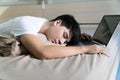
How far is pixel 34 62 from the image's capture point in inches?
42.9

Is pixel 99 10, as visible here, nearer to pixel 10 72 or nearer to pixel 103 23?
pixel 103 23

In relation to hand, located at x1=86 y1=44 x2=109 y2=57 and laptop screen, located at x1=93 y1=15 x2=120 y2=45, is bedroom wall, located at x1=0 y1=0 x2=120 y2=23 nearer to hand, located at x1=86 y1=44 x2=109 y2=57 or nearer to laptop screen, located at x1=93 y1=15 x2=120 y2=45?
laptop screen, located at x1=93 y1=15 x2=120 y2=45

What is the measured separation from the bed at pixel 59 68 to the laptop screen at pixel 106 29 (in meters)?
0.38

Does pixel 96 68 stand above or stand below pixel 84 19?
above

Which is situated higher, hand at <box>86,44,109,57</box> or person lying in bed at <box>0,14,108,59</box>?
person lying in bed at <box>0,14,108,59</box>

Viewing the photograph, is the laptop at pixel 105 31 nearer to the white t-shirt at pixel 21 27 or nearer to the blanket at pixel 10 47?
the white t-shirt at pixel 21 27

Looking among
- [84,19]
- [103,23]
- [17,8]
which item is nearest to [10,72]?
[103,23]

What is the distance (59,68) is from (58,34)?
0.39 m

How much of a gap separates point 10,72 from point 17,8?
1671mm

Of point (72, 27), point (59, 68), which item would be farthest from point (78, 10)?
point (59, 68)

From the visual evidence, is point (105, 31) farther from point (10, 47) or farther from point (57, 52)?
point (10, 47)

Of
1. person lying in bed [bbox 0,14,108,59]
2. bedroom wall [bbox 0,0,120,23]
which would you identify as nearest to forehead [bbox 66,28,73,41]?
person lying in bed [bbox 0,14,108,59]

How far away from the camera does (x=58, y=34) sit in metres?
1.37

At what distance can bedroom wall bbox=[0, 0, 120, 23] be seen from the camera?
235 cm
